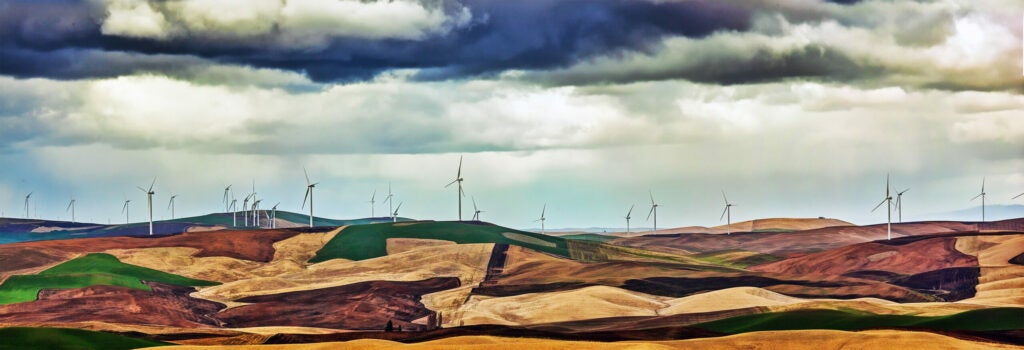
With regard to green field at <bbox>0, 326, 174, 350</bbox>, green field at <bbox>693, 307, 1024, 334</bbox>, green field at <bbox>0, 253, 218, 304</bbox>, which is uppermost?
green field at <bbox>0, 253, 218, 304</bbox>

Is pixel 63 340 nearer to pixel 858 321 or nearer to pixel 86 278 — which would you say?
pixel 86 278

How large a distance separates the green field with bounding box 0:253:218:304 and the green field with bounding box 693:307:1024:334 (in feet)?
247

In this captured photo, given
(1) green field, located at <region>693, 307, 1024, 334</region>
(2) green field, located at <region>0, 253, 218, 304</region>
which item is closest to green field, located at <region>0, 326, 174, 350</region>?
(1) green field, located at <region>693, 307, 1024, 334</region>

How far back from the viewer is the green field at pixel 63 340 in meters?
86.6

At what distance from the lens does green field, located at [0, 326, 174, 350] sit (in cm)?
8662

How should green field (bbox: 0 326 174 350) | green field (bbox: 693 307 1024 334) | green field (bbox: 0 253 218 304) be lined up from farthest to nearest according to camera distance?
green field (bbox: 0 253 218 304), green field (bbox: 693 307 1024 334), green field (bbox: 0 326 174 350)

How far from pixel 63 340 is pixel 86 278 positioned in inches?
2454

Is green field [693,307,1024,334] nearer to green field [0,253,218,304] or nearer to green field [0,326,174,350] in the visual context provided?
green field [0,326,174,350]

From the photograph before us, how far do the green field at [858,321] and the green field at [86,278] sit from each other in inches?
2961

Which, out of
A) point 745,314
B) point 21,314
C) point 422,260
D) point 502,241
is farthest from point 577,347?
point 502,241

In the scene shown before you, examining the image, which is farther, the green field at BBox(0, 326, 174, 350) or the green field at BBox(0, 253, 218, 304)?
the green field at BBox(0, 253, 218, 304)

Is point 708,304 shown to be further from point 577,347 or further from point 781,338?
point 577,347

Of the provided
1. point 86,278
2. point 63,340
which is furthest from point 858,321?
point 86,278

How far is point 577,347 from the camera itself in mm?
79062
